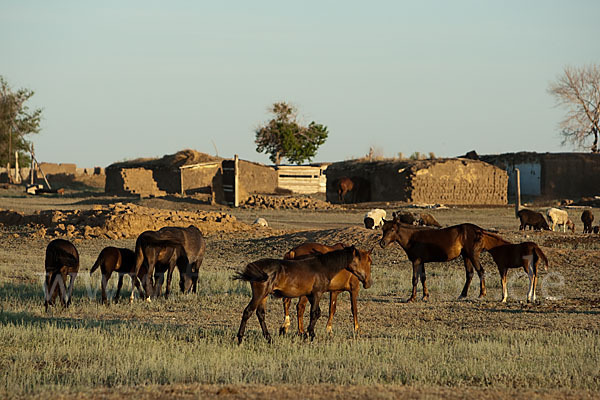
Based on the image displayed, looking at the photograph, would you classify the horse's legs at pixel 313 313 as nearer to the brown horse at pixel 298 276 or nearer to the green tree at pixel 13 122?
the brown horse at pixel 298 276

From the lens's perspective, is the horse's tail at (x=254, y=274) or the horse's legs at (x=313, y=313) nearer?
the horse's tail at (x=254, y=274)

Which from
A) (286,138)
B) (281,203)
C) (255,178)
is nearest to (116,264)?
(281,203)

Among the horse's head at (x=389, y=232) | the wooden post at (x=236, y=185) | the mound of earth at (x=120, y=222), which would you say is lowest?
the mound of earth at (x=120, y=222)

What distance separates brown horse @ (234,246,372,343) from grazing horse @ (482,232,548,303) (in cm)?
472

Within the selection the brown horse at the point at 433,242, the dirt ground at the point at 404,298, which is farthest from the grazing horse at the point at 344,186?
the brown horse at the point at 433,242

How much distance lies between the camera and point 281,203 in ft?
152

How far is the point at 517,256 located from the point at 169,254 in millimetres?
6455

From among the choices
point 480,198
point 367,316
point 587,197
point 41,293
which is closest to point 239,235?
point 41,293

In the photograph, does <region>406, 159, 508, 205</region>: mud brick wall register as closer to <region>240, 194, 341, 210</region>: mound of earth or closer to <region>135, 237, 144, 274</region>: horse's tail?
<region>240, 194, 341, 210</region>: mound of earth

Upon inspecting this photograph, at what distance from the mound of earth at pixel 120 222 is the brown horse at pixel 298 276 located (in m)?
18.8

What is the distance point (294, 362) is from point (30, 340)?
382cm

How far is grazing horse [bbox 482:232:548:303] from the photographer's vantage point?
1457cm

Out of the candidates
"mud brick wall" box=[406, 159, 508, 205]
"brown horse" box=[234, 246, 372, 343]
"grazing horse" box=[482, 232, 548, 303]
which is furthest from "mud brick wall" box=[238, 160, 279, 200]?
"brown horse" box=[234, 246, 372, 343]

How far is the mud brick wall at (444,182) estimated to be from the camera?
46.8 metres
